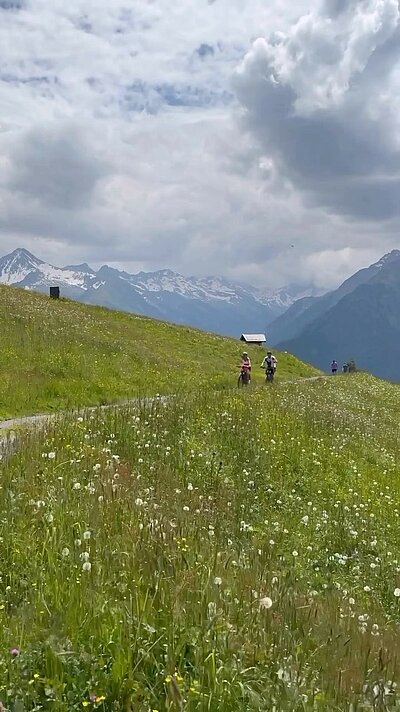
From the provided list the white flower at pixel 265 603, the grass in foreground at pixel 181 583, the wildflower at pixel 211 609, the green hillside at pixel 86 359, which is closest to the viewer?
the grass in foreground at pixel 181 583

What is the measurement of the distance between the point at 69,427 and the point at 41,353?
55.3 ft

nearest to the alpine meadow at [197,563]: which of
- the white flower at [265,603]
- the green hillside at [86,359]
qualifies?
the white flower at [265,603]

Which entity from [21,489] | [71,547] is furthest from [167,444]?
[71,547]

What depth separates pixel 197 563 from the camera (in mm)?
5816

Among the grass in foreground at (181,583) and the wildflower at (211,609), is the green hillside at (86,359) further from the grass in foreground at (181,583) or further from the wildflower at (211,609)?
the wildflower at (211,609)

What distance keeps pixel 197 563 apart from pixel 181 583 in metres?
0.77

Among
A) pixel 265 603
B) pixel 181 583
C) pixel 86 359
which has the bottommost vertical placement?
pixel 265 603

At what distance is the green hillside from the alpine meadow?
16.8 ft

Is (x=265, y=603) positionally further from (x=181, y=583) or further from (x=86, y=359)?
(x=86, y=359)

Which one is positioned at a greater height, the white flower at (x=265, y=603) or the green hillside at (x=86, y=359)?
the green hillside at (x=86, y=359)

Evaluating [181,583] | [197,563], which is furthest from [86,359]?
[181,583]

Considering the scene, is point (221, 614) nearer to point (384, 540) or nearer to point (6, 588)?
point (6, 588)

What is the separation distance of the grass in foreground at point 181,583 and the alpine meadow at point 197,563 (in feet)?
0.06

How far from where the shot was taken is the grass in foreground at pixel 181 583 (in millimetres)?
4047
